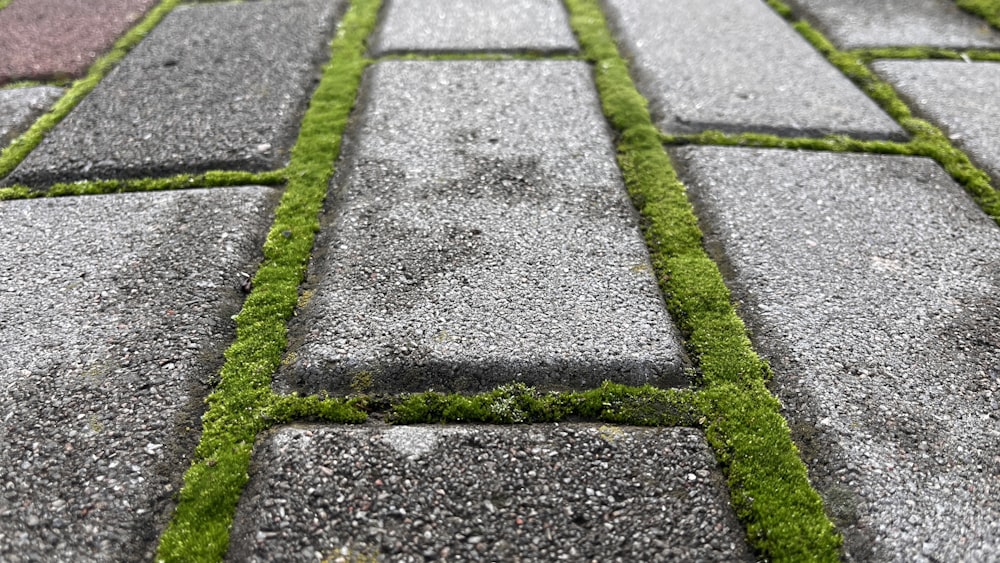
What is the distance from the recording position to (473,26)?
13.8 ft

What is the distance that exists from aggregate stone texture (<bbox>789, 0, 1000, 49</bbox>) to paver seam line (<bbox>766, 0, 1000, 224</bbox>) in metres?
0.18

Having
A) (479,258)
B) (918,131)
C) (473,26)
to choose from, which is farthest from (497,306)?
(473,26)

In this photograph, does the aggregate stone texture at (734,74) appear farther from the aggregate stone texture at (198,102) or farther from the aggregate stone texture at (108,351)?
the aggregate stone texture at (108,351)

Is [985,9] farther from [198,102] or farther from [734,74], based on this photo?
[198,102]

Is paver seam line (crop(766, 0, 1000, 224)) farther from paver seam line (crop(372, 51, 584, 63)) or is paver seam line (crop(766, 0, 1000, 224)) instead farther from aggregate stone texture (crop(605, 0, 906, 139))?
paver seam line (crop(372, 51, 584, 63))

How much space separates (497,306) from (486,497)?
2.23 feet

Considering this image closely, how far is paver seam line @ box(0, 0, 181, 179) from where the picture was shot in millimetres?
2951

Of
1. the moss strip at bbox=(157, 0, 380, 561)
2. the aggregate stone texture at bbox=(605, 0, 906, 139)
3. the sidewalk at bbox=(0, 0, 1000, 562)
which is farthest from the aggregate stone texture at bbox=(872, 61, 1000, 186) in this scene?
the moss strip at bbox=(157, 0, 380, 561)

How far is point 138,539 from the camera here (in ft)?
5.19

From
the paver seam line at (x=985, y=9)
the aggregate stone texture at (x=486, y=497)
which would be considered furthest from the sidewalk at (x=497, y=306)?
the paver seam line at (x=985, y=9)

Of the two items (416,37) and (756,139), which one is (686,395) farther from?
(416,37)

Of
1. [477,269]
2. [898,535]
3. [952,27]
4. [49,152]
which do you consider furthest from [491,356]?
[952,27]

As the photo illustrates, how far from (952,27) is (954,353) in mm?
3114

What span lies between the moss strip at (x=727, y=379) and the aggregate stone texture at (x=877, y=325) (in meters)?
0.06
